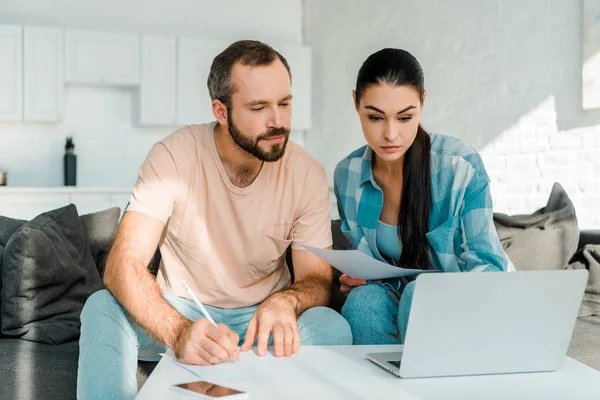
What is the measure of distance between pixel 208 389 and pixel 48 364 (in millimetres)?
1091

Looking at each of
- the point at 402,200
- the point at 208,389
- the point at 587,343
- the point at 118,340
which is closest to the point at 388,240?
the point at 402,200

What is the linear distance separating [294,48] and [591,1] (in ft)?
11.6

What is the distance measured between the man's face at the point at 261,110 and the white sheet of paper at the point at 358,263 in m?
0.50

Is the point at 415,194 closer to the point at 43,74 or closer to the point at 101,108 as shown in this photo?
the point at 43,74

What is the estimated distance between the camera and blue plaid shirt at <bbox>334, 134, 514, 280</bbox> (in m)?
1.94

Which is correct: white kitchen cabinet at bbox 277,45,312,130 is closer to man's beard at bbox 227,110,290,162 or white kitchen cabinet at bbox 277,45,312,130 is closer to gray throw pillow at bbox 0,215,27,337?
gray throw pillow at bbox 0,215,27,337

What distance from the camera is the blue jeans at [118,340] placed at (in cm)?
144

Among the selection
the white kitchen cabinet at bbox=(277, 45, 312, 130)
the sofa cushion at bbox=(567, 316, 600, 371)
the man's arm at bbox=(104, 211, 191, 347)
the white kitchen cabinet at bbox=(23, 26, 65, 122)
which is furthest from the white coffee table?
the white kitchen cabinet at bbox=(277, 45, 312, 130)

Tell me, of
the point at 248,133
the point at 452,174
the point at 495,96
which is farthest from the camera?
the point at 495,96

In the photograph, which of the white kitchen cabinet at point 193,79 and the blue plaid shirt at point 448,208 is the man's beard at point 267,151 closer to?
the blue plaid shirt at point 448,208

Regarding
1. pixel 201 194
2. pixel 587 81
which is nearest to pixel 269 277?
pixel 201 194

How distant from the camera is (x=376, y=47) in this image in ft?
18.6

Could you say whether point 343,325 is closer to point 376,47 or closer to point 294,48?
point 376,47

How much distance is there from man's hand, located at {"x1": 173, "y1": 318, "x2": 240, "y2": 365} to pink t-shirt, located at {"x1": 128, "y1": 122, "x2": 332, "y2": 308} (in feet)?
2.15
